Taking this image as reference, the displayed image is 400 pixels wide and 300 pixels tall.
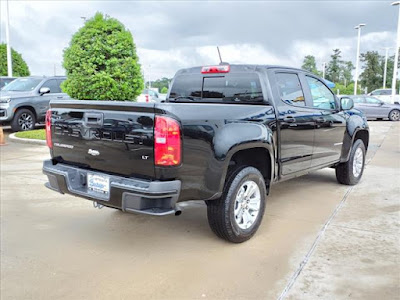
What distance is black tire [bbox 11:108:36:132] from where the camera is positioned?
476 inches

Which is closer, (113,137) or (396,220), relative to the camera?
(113,137)

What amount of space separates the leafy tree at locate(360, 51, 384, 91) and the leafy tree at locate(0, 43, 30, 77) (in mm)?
48184

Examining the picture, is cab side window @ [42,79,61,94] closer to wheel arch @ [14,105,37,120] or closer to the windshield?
the windshield

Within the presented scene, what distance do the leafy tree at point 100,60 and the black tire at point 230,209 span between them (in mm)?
6629

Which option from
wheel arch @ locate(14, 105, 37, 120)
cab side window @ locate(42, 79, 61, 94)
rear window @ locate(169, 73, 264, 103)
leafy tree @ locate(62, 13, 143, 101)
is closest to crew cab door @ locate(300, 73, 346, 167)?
rear window @ locate(169, 73, 264, 103)

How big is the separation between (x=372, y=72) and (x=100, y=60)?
56616 millimetres

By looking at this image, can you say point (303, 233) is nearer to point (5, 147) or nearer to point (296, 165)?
point (296, 165)

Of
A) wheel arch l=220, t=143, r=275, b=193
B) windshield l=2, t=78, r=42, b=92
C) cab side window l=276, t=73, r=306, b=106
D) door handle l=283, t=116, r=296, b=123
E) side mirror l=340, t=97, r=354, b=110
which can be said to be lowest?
wheel arch l=220, t=143, r=275, b=193

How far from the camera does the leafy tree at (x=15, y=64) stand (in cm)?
2597

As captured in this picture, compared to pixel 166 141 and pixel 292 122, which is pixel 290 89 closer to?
pixel 292 122

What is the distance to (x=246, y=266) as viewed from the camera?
135 inches

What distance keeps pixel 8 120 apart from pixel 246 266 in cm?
1069

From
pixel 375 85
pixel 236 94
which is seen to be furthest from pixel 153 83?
pixel 236 94

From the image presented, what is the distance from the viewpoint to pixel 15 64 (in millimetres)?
26406
